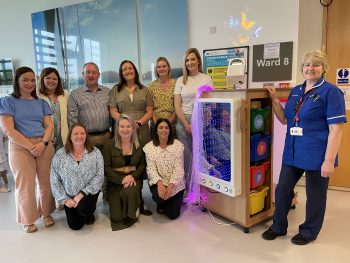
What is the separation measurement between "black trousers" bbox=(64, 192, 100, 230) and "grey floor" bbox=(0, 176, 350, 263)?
0.07 meters

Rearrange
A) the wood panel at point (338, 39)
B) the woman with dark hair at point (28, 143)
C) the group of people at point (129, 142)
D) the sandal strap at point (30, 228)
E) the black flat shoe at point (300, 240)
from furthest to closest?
the wood panel at point (338, 39), the sandal strap at point (30, 228), the woman with dark hair at point (28, 143), the black flat shoe at point (300, 240), the group of people at point (129, 142)

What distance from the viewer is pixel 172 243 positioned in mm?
2164

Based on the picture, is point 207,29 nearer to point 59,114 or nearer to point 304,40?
point 304,40

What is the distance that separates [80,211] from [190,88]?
1454 millimetres

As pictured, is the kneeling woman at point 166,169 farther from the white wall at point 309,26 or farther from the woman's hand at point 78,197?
the white wall at point 309,26

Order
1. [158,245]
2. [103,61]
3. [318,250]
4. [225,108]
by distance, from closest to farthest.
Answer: [318,250] → [158,245] → [225,108] → [103,61]

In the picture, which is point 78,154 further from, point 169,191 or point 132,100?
point 169,191

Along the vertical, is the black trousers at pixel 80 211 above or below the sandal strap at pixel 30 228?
above

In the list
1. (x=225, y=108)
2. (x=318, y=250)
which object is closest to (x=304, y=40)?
(x=225, y=108)

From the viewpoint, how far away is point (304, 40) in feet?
10.1

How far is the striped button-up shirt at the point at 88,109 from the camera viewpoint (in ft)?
8.86

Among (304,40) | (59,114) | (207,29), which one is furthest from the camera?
(207,29)

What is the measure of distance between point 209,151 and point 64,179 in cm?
126

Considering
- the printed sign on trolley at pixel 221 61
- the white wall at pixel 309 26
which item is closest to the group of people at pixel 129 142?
the printed sign on trolley at pixel 221 61
